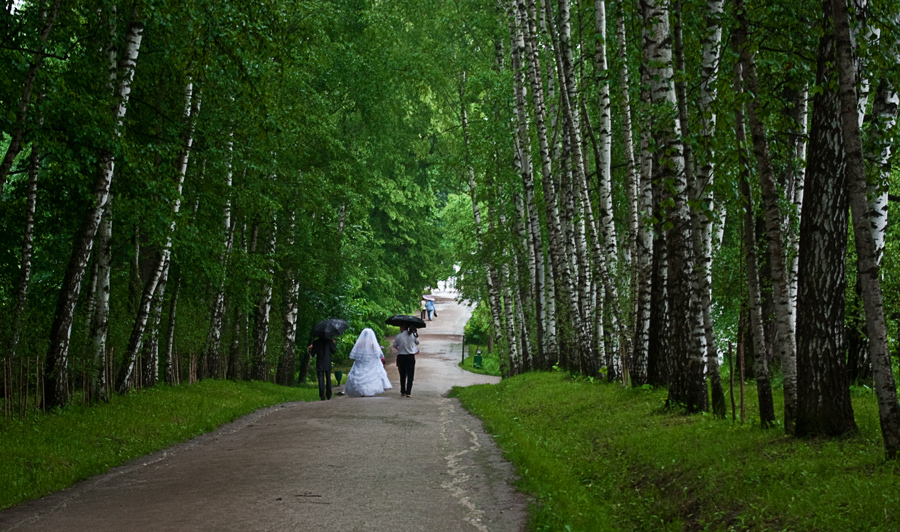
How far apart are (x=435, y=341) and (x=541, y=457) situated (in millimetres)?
57332

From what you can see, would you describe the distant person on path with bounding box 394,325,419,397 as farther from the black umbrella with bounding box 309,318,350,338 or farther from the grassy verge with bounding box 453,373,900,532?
the grassy verge with bounding box 453,373,900,532

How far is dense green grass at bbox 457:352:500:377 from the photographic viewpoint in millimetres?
48469

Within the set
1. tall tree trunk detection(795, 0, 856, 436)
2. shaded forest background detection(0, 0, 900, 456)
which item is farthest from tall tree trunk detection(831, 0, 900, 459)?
tall tree trunk detection(795, 0, 856, 436)

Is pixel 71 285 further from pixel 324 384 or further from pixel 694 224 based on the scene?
pixel 324 384

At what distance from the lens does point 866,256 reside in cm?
718

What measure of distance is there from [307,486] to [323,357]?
14.0 m

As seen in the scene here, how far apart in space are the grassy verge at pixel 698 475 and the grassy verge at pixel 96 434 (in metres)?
4.74

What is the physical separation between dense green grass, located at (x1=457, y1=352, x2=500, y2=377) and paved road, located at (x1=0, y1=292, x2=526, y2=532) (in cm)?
3382

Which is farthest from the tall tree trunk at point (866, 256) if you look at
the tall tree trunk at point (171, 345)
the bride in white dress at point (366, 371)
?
the tall tree trunk at point (171, 345)

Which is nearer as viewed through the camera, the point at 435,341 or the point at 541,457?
the point at 541,457

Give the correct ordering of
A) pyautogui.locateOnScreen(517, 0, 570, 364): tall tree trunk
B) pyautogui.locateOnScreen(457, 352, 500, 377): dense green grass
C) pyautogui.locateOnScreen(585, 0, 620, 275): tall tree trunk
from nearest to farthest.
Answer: pyautogui.locateOnScreen(585, 0, 620, 275): tall tree trunk
pyautogui.locateOnScreen(517, 0, 570, 364): tall tree trunk
pyautogui.locateOnScreen(457, 352, 500, 377): dense green grass

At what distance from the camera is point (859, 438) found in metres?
8.17

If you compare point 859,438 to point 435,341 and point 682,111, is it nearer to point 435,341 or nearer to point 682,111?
point 682,111

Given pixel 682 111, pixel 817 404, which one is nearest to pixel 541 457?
pixel 817 404
